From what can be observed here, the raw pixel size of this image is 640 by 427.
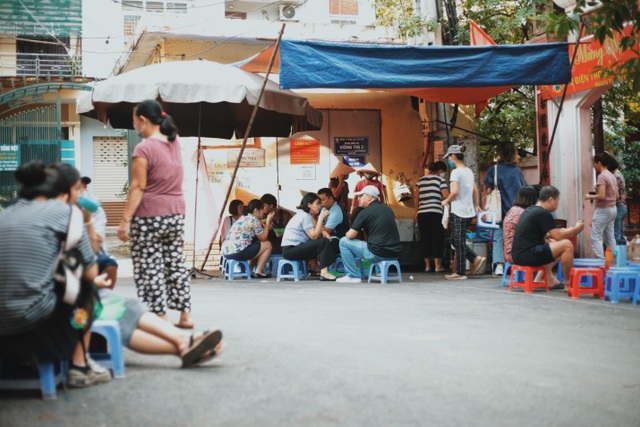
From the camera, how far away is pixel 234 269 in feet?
44.6

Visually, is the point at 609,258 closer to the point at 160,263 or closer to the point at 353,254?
the point at 353,254

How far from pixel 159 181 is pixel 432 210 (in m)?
7.56

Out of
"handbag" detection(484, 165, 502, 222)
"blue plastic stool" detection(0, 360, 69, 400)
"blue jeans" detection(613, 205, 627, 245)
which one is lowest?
"blue plastic stool" detection(0, 360, 69, 400)

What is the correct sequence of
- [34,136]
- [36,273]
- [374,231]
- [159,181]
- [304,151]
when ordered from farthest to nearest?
1. [34,136]
2. [304,151]
3. [374,231]
4. [159,181]
5. [36,273]

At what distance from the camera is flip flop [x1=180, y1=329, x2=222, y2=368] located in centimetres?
571

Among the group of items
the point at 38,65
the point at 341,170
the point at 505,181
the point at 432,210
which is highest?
the point at 38,65

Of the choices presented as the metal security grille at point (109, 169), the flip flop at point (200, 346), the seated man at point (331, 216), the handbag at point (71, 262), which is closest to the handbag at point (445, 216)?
the seated man at point (331, 216)

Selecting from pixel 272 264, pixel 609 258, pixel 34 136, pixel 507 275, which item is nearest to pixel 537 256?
pixel 609 258

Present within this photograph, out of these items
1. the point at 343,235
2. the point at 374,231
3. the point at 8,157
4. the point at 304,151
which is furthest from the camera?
the point at 8,157

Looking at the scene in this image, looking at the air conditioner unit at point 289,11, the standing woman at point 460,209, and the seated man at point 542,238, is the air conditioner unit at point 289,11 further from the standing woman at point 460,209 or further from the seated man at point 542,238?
the seated man at point 542,238

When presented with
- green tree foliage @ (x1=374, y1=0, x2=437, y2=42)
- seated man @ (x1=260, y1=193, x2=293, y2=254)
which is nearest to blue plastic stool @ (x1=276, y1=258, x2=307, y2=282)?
seated man @ (x1=260, y1=193, x2=293, y2=254)

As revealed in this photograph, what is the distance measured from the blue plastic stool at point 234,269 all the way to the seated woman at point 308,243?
2.52 ft

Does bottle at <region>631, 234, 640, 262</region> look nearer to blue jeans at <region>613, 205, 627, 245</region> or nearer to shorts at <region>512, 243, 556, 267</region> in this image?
blue jeans at <region>613, 205, 627, 245</region>

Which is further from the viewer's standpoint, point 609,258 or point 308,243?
point 308,243
